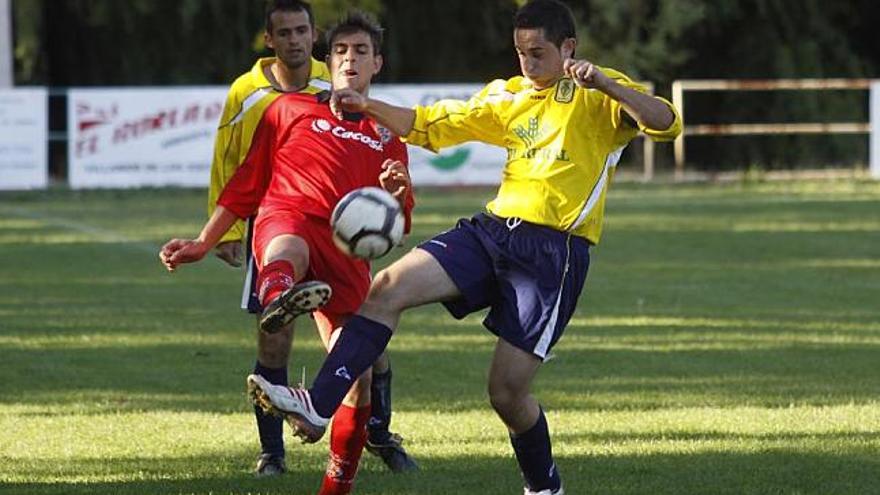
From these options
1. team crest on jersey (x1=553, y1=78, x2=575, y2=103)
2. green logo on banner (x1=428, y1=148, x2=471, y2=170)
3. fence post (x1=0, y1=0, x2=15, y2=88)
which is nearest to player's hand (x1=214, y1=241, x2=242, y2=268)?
team crest on jersey (x1=553, y1=78, x2=575, y2=103)

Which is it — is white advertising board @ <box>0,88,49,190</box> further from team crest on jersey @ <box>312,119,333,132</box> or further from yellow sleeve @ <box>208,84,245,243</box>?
team crest on jersey @ <box>312,119,333,132</box>

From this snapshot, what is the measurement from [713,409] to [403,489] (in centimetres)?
249

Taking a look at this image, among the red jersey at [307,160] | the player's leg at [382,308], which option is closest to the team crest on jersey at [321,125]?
the red jersey at [307,160]

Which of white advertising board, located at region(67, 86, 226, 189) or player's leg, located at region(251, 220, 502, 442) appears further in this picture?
white advertising board, located at region(67, 86, 226, 189)

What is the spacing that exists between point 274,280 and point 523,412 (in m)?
0.99

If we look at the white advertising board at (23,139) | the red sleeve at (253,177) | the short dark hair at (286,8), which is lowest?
the white advertising board at (23,139)

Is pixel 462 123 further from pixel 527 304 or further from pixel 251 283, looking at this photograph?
pixel 251 283

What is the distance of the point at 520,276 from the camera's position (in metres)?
6.61

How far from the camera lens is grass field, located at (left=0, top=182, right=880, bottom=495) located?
7648 mm

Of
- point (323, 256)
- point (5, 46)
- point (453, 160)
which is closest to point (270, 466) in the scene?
point (323, 256)

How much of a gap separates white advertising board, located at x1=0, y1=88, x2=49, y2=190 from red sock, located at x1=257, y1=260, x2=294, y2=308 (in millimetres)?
21512

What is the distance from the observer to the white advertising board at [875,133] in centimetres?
2911

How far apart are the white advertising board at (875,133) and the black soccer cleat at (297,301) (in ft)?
77.5

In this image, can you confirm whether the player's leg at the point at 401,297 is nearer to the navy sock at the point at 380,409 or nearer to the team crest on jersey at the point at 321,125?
the team crest on jersey at the point at 321,125
